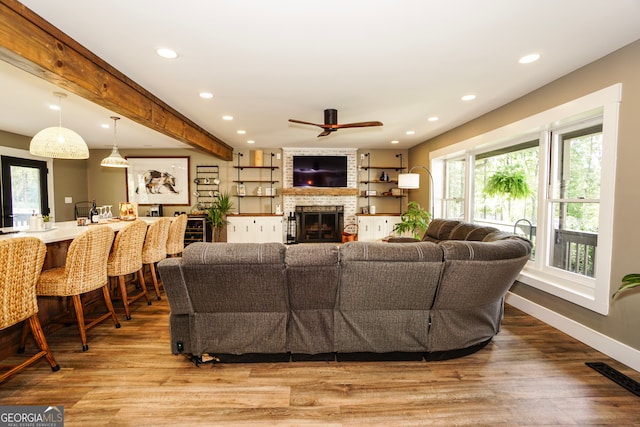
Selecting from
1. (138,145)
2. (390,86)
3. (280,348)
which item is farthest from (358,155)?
(280,348)

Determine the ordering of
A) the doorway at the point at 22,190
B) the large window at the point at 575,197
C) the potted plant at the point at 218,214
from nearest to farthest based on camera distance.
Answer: the large window at the point at 575,197 < the doorway at the point at 22,190 < the potted plant at the point at 218,214

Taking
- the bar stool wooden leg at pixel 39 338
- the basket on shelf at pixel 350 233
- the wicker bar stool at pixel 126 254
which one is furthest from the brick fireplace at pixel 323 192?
the bar stool wooden leg at pixel 39 338

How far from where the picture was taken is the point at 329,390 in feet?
6.29

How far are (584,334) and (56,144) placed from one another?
5.58 m

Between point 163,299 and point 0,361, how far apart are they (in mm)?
1502

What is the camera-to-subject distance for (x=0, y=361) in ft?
7.21

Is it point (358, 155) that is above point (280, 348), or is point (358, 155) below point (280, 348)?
above

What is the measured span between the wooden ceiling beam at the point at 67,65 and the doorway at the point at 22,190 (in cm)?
391

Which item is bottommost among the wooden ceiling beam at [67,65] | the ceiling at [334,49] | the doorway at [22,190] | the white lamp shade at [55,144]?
the doorway at [22,190]

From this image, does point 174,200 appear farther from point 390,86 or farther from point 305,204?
point 390,86

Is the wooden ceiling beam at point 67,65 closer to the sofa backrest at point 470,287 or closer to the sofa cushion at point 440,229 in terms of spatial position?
the sofa backrest at point 470,287

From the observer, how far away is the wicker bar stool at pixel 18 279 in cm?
175

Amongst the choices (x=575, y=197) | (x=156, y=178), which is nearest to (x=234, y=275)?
(x=575, y=197)

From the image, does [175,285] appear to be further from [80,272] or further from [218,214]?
[218,214]
